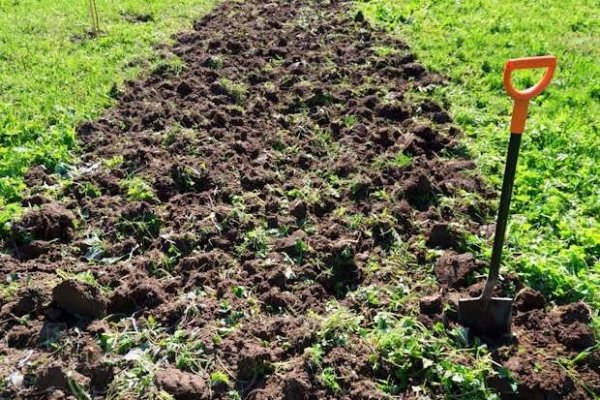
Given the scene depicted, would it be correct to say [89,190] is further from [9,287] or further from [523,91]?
[523,91]

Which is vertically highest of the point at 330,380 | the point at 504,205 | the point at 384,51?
the point at 384,51

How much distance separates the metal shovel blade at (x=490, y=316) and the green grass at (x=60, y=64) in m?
3.43

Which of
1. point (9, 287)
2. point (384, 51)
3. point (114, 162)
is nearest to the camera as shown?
point (9, 287)

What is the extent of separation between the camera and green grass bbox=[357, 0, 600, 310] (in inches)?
167

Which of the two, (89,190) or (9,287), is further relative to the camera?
(89,190)

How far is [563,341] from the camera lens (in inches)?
140

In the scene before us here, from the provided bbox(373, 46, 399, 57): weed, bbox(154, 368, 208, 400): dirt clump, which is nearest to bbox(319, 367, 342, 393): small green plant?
bbox(154, 368, 208, 400): dirt clump

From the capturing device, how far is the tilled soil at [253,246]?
134 inches

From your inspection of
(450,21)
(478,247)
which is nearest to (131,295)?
(478,247)

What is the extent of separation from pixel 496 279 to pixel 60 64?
6071 millimetres

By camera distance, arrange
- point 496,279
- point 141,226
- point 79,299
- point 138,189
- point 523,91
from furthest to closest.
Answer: point 138,189, point 141,226, point 79,299, point 496,279, point 523,91

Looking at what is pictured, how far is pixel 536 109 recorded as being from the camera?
20.4 ft

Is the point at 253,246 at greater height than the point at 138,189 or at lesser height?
lesser

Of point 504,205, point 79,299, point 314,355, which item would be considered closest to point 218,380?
point 314,355
